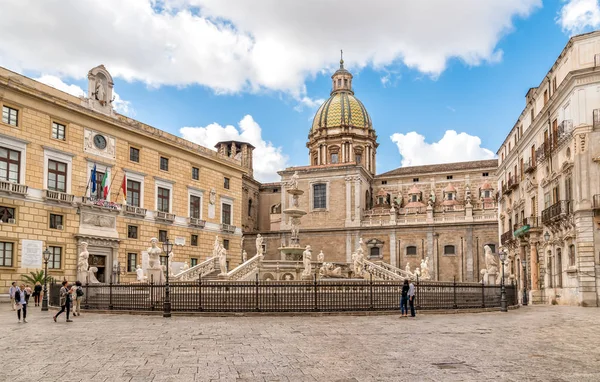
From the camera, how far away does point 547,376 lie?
8.30 m

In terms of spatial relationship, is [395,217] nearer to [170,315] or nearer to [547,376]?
[170,315]

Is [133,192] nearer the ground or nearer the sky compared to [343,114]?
nearer the ground

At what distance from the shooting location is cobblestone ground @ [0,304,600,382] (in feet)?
27.8

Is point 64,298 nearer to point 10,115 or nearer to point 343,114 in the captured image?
point 10,115

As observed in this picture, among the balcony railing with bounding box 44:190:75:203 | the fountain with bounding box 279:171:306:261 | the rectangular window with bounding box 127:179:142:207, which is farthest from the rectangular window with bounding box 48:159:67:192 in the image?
the fountain with bounding box 279:171:306:261

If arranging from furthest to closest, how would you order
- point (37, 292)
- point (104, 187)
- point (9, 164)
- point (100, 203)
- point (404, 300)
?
point (104, 187) < point (100, 203) < point (9, 164) < point (37, 292) < point (404, 300)

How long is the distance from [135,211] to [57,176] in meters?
5.67

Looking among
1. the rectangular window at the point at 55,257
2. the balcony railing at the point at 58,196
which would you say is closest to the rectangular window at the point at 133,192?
the balcony railing at the point at 58,196

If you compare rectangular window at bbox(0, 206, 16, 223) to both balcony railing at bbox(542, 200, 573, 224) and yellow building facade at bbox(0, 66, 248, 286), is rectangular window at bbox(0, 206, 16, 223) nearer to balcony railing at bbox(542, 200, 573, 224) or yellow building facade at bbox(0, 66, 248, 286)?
yellow building facade at bbox(0, 66, 248, 286)

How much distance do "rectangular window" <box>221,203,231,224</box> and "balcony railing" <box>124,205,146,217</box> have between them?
894cm

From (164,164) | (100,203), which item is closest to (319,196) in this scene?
(164,164)

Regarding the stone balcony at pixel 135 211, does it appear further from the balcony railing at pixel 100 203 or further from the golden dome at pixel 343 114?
the golden dome at pixel 343 114

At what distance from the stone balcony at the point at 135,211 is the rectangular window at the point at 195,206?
5129mm

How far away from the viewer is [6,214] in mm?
27266
